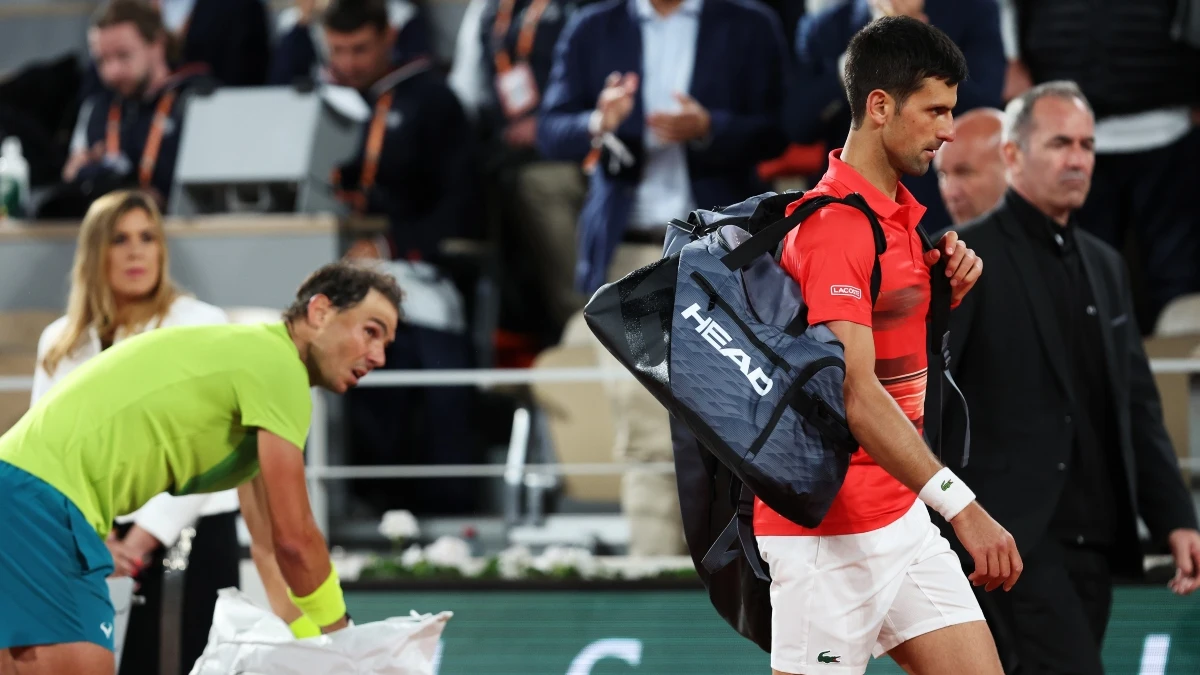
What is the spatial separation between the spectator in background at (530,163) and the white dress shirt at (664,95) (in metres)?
1.11

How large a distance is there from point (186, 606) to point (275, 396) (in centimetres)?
141

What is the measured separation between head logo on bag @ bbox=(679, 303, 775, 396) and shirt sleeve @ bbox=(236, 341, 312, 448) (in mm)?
1200

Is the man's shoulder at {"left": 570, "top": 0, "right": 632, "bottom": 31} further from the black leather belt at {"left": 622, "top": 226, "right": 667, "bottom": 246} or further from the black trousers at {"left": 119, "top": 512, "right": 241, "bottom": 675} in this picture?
the black trousers at {"left": 119, "top": 512, "right": 241, "bottom": 675}

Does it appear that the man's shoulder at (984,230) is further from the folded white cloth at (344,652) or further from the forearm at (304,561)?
the forearm at (304,561)

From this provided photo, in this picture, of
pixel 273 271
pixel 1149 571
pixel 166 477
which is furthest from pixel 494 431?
pixel 166 477

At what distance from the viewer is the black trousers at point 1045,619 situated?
439 centimetres

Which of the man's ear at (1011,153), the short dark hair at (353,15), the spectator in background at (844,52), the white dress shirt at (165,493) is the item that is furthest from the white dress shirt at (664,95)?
the white dress shirt at (165,493)

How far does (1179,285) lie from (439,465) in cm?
343

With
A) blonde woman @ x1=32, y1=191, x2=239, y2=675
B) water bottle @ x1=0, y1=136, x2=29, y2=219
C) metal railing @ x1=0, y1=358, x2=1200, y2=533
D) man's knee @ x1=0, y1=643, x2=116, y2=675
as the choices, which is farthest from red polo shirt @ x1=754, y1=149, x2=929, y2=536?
water bottle @ x1=0, y1=136, x2=29, y2=219

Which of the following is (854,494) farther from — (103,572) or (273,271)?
(273,271)

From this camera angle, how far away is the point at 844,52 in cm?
673

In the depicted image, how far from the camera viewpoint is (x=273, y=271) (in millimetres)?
7496

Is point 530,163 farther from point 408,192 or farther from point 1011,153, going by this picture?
point 1011,153

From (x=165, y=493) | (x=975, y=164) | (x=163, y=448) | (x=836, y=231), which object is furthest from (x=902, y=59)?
(x=165, y=493)
